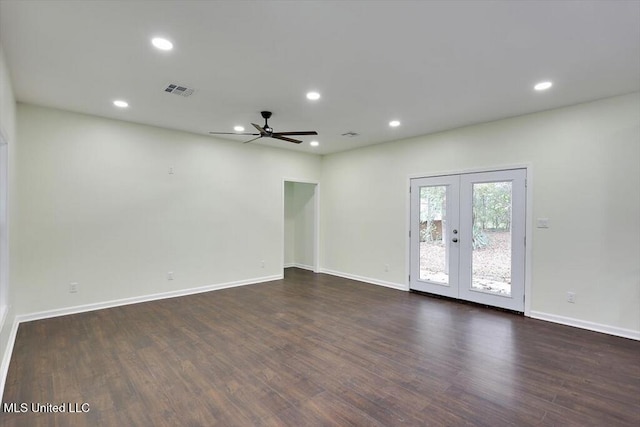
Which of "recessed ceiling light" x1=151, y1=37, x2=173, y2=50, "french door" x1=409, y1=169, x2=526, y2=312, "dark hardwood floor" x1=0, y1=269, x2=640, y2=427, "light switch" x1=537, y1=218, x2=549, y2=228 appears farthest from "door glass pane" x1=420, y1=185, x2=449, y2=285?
"recessed ceiling light" x1=151, y1=37, x2=173, y2=50

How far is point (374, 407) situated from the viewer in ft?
7.52

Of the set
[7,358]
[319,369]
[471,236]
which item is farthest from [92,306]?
[471,236]

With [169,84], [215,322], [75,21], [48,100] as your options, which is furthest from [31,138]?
[215,322]

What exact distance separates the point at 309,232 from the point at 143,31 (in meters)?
5.75

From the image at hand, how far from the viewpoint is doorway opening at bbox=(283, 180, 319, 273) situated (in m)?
7.54

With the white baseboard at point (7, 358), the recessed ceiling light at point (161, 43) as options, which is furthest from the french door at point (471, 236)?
the white baseboard at point (7, 358)

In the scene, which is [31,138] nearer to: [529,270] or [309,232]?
[309,232]

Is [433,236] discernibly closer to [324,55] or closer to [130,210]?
[324,55]

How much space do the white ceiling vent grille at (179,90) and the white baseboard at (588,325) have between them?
537 centimetres

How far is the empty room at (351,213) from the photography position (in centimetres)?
232

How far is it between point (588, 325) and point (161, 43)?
18.5 ft

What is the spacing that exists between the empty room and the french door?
3cm

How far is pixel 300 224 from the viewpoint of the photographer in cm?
806

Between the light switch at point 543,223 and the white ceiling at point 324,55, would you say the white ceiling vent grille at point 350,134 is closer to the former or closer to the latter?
the white ceiling at point 324,55
